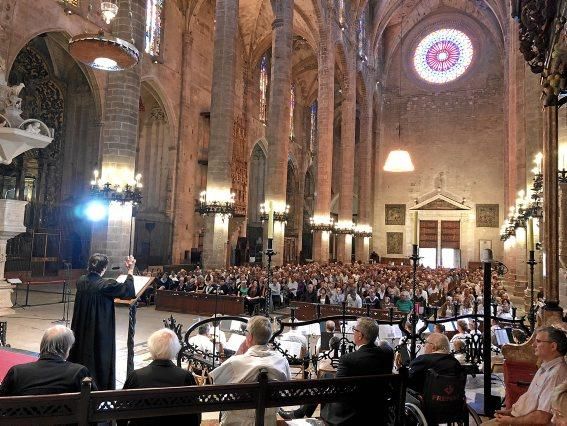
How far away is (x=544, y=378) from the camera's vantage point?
11.0 feet

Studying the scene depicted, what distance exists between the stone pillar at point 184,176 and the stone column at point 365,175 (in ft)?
49.6

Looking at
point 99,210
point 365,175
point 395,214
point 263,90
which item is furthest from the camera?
point 395,214

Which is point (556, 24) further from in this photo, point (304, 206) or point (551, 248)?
point (304, 206)

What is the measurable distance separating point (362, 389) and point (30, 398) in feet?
5.94

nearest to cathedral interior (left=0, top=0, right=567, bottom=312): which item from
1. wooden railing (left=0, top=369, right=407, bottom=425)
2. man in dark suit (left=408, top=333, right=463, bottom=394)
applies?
man in dark suit (left=408, top=333, right=463, bottom=394)

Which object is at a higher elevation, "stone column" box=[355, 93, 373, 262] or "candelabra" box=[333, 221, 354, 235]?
"stone column" box=[355, 93, 373, 262]

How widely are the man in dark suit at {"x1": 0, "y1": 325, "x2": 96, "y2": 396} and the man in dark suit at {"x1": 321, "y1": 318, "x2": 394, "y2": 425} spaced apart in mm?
1683

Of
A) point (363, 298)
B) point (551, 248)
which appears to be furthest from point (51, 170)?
point (551, 248)

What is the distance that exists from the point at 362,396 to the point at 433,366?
1160mm

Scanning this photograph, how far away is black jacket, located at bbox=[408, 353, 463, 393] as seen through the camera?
3.80m

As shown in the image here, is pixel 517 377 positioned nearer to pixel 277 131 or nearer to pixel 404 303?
pixel 404 303

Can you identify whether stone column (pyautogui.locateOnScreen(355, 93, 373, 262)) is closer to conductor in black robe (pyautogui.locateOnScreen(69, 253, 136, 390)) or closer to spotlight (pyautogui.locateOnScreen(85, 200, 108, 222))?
spotlight (pyautogui.locateOnScreen(85, 200, 108, 222))

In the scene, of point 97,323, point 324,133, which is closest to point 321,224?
point 324,133

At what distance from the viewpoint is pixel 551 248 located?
5.84m
